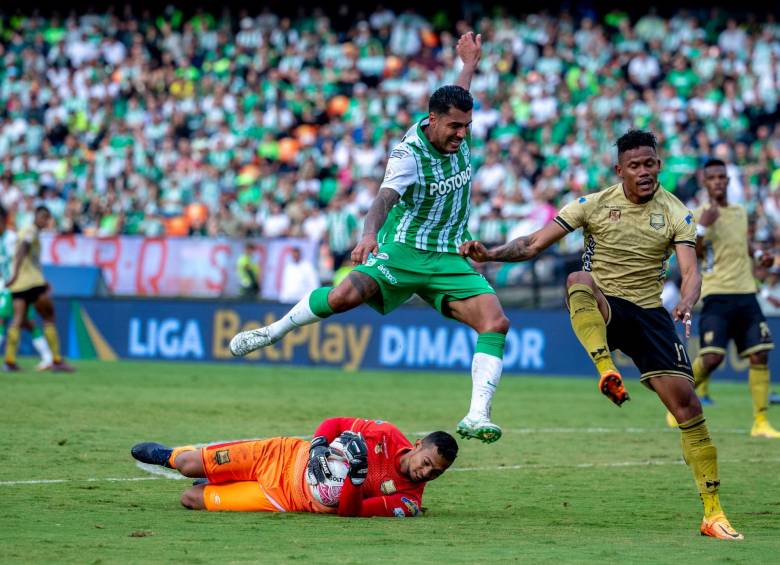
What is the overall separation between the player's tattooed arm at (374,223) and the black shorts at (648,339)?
1649mm

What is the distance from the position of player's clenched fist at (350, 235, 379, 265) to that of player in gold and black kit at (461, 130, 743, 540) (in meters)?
0.62

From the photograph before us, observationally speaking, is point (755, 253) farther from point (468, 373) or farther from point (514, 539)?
point (468, 373)

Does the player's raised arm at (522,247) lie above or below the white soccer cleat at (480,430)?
above

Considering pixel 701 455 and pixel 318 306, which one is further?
pixel 318 306

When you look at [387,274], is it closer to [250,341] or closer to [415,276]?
[415,276]

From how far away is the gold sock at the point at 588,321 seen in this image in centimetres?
855

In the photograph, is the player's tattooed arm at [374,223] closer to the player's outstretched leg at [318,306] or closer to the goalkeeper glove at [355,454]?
the player's outstretched leg at [318,306]

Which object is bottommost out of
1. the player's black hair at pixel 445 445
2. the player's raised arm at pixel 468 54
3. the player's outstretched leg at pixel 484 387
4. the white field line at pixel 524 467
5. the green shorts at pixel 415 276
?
the white field line at pixel 524 467

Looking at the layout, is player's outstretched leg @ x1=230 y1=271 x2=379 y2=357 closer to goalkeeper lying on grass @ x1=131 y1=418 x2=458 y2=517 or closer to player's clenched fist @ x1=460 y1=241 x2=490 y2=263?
player's clenched fist @ x1=460 y1=241 x2=490 y2=263

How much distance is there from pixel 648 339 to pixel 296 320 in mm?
2677

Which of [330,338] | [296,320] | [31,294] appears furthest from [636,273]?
[330,338]

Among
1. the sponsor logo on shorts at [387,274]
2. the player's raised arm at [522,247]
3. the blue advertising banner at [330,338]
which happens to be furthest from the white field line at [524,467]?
the blue advertising banner at [330,338]

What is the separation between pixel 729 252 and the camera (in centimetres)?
1473

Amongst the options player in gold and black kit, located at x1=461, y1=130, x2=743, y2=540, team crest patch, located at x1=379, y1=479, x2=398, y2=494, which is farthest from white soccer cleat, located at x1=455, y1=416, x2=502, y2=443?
player in gold and black kit, located at x1=461, y1=130, x2=743, y2=540
